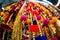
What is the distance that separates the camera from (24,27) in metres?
0.71

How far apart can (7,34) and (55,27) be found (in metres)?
0.18

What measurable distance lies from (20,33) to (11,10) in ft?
0.54

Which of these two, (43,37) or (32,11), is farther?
(32,11)

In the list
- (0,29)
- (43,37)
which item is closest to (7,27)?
(0,29)

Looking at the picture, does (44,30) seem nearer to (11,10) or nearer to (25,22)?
(25,22)

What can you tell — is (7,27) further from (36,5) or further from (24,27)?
(36,5)

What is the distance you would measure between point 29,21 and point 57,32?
0.11m

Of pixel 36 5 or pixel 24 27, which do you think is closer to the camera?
pixel 24 27

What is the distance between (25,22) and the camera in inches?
27.8

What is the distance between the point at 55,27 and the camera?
71 cm

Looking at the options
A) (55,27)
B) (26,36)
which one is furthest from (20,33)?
(55,27)

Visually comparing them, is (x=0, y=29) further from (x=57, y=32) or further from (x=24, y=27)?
(x=57, y=32)

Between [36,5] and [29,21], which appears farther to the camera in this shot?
[36,5]

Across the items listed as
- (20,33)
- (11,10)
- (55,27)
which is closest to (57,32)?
(55,27)
